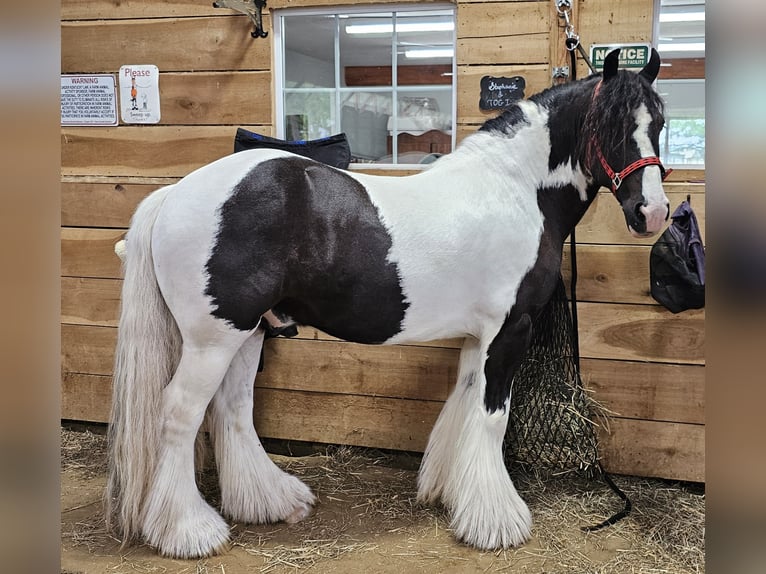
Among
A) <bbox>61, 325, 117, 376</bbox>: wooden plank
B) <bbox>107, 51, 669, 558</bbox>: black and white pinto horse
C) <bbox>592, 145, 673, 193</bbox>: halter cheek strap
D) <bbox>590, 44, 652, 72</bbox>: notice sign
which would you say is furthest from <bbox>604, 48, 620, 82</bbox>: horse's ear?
<bbox>61, 325, 117, 376</bbox>: wooden plank

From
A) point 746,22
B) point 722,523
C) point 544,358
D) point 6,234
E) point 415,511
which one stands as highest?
point 746,22

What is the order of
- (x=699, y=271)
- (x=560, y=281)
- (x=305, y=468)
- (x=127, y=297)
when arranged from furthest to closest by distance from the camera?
(x=305, y=468) < (x=560, y=281) < (x=699, y=271) < (x=127, y=297)

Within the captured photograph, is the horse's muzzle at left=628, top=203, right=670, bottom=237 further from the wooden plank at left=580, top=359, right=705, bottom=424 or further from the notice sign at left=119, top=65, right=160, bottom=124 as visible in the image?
the notice sign at left=119, top=65, right=160, bottom=124

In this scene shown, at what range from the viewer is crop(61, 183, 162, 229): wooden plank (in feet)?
8.38

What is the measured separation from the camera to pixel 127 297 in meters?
1.78

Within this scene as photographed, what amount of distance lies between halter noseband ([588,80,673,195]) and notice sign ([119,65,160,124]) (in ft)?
5.68

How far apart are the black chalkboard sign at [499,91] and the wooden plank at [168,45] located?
0.86 metres

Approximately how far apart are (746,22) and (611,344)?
206 cm

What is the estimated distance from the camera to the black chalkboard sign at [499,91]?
224cm

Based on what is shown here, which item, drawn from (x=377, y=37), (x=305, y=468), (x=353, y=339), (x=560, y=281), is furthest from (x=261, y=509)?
(x=377, y=37)

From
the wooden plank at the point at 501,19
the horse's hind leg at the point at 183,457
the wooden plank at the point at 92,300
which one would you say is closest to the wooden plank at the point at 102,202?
the wooden plank at the point at 92,300

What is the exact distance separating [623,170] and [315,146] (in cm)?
110

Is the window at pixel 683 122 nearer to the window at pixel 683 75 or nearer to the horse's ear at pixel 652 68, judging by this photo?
the window at pixel 683 75

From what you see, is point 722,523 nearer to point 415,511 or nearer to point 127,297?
point 127,297
